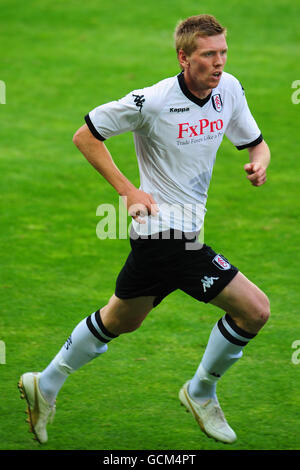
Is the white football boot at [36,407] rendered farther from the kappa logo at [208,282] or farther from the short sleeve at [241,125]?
the short sleeve at [241,125]

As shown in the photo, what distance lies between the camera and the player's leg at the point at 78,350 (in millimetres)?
4359

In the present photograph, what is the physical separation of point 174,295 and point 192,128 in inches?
91.3

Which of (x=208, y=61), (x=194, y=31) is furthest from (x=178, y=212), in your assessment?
(x=194, y=31)

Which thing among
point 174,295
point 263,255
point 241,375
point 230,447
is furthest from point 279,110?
point 230,447

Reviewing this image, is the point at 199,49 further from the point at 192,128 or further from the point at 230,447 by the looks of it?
the point at 230,447

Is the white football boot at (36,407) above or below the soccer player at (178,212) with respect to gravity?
below

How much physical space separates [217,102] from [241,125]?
0.95 ft

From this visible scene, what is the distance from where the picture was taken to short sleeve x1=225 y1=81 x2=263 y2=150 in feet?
14.5

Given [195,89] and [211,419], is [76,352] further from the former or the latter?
[195,89]

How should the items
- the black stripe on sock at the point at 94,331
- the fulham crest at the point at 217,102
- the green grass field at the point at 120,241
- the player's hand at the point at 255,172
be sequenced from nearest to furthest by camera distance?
the player's hand at the point at 255,172 < the fulham crest at the point at 217,102 < the black stripe on sock at the point at 94,331 < the green grass field at the point at 120,241

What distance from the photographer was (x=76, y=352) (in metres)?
4.44

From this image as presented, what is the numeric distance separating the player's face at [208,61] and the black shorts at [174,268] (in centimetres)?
76

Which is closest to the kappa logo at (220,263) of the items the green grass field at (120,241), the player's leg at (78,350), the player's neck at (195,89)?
the player's leg at (78,350)

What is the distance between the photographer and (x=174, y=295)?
6285 millimetres
